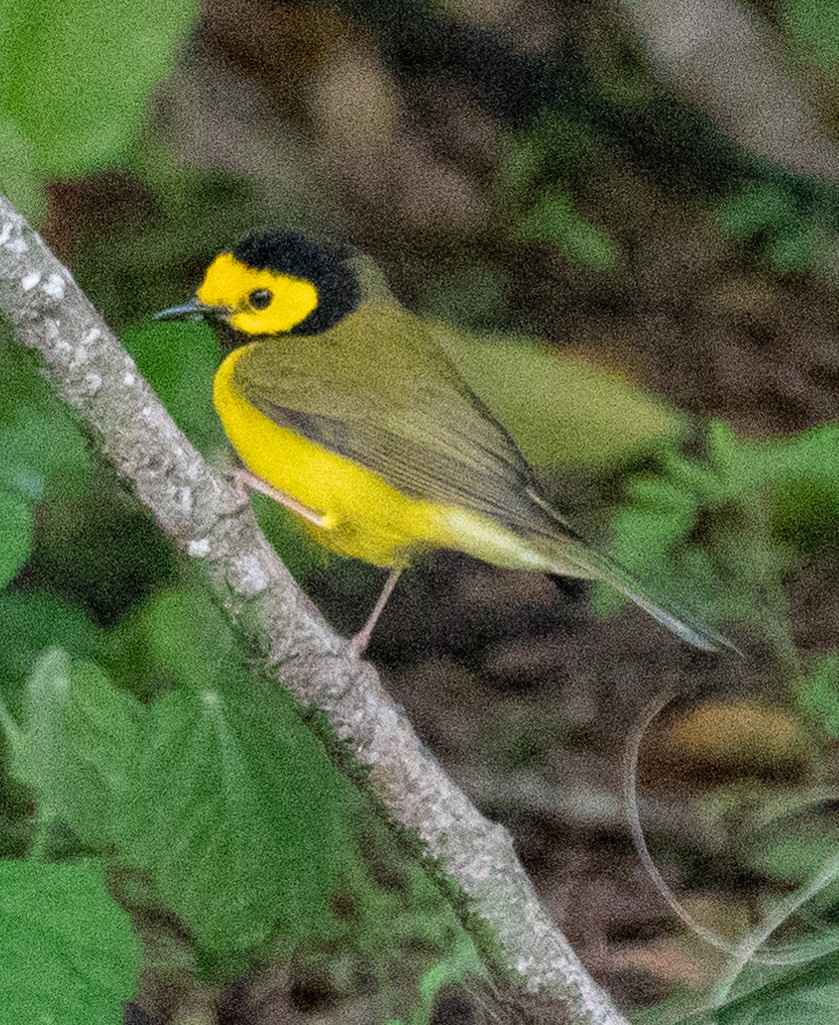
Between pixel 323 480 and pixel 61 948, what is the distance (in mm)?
333

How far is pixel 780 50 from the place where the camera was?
1.58 metres

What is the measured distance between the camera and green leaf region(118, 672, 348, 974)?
2.97 feet

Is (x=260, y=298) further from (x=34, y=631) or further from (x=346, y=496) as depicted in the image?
(x=34, y=631)

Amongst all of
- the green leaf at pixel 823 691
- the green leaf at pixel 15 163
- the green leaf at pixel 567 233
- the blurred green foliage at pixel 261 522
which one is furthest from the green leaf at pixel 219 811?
the green leaf at pixel 567 233

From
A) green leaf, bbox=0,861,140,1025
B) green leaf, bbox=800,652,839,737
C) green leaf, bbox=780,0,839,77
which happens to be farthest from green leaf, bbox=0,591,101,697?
green leaf, bbox=780,0,839,77

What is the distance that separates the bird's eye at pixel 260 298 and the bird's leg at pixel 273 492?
0.36 ft

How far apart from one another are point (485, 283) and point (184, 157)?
0.36 metres

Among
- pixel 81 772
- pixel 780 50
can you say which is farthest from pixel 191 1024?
pixel 780 50

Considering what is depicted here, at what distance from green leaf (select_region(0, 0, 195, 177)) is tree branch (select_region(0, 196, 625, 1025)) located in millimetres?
330

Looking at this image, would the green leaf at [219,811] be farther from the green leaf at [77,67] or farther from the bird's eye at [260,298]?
the green leaf at [77,67]

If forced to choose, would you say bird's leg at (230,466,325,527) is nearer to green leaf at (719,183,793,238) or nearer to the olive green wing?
the olive green wing

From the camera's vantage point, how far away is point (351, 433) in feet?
3.13

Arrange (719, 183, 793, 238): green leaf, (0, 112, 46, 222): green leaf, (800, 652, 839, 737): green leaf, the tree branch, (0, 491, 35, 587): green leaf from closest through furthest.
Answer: the tree branch
(0, 491, 35, 587): green leaf
(0, 112, 46, 222): green leaf
(800, 652, 839, 737): green leaf
(719, 183, 793, 238): green leaf

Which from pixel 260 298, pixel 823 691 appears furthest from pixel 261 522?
pixel 823 691
